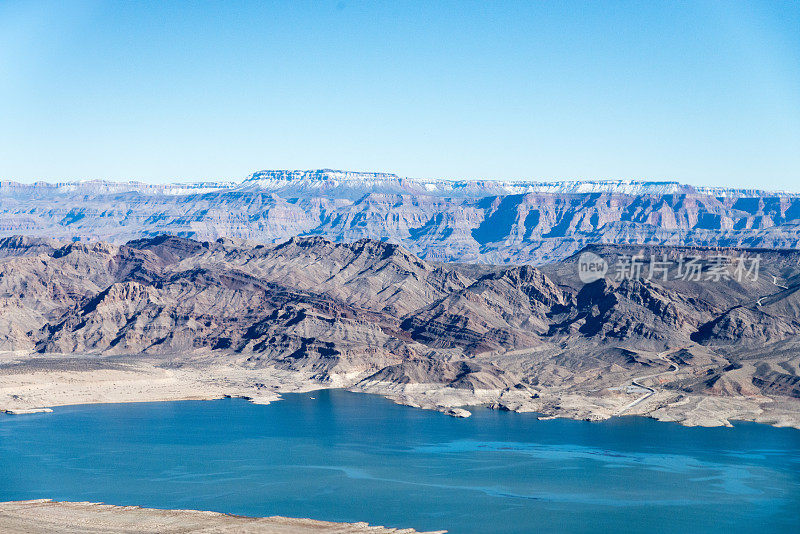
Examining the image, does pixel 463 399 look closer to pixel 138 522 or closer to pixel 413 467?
pixel 413 467

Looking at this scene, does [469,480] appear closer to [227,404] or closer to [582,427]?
[582,427]

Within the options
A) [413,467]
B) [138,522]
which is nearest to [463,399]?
[413,467]

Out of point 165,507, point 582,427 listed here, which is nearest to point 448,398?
point 582,427

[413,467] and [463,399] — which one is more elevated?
[463,399]

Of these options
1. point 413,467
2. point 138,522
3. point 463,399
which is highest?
point 463,399

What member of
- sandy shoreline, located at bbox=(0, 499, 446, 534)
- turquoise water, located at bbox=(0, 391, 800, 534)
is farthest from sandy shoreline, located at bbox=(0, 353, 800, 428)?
sandy shoreline, located at bbox=(0, 499, 446, 534)

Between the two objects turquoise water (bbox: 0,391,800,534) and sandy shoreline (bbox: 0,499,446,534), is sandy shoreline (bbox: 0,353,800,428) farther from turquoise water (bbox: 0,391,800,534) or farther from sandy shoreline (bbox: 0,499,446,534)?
sandy shoreline (bbox: 0,499,446,534)
